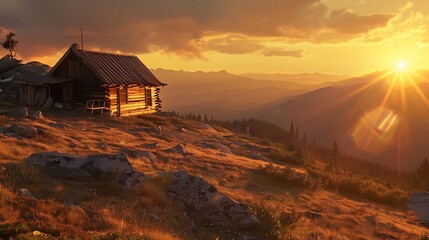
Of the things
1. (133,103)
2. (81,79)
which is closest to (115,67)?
(81,79)

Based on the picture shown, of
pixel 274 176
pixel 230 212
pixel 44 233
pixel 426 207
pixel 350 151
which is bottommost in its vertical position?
pixel 350 151

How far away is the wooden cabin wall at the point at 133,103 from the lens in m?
34.6

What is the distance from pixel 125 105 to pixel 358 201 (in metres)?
24.1

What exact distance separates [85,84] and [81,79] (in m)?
0.67

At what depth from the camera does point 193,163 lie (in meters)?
19.8

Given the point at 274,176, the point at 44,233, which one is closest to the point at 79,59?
the point at 274,176

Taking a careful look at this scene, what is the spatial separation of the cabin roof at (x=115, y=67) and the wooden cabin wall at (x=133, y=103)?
943mm

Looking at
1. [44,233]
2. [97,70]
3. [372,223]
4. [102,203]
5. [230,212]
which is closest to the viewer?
A: [44,233]

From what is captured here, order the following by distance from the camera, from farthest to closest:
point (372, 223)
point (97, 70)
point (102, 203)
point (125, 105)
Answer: point (125, 105) < point (97, 70) < point (372, 223) < point (102, 203)

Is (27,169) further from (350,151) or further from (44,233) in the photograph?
(350,151)

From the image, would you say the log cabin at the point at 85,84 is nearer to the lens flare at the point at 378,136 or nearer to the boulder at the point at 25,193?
the boulder at the point at 25,193

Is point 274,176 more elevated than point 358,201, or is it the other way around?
point 274,176

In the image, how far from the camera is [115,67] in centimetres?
3703

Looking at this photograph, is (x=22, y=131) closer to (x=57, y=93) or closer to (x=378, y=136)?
(x=57, y=93)
